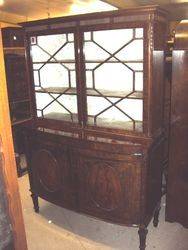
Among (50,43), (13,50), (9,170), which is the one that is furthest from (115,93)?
(13,50)

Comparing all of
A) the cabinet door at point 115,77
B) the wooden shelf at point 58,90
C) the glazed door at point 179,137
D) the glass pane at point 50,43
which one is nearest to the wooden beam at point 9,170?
the cabinet door at point 115,77

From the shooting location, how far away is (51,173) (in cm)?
224

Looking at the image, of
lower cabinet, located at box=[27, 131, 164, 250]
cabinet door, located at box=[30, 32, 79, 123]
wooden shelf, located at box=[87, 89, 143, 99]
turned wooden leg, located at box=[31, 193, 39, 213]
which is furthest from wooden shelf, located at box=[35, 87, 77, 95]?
turned wooden leg, located at box=[31, 193, 39, 213]

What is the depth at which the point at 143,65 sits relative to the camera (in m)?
1.66

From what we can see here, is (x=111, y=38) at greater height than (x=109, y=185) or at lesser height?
greater

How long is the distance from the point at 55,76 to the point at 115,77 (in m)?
0.58

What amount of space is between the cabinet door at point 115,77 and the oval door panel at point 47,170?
0.48 m

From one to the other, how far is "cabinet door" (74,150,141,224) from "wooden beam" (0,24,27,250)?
98 cm

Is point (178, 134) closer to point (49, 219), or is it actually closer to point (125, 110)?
point (125, 110)

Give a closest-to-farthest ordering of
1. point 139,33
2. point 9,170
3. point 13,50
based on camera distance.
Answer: point 9,170 → point 139,33 → point 13,50

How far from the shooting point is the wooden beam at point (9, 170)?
2.74ft

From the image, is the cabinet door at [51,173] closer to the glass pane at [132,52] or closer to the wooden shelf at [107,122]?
the wooden shelf at [107,122]

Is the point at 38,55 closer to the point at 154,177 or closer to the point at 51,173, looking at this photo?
the point at 51,173

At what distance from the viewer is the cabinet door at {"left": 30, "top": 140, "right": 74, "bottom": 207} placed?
83.7 inches
